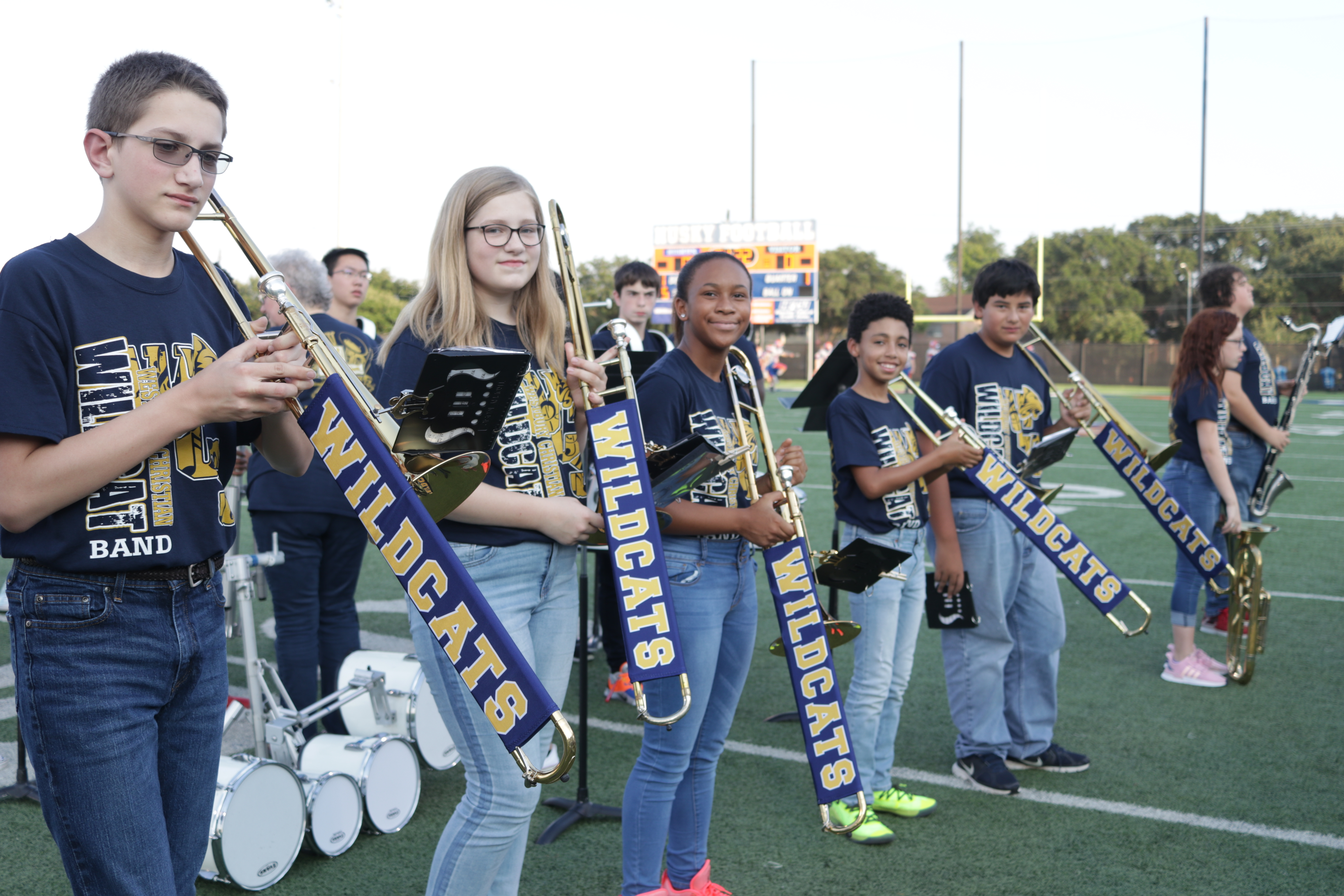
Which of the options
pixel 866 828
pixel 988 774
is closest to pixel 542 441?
pixel 866 828

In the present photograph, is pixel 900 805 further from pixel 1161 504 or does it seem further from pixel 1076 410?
pixel 1161 504

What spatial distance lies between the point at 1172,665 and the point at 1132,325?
63.2 meters

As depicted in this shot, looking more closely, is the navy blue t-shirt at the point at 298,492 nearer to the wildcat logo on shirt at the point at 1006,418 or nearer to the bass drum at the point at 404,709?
the bass drum at the point at 404,709

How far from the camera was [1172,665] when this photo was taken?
20.0ft

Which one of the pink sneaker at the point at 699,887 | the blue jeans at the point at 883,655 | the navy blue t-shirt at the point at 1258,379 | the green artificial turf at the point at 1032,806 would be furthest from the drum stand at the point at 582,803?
the navy blue t-shirt at the point at 1258,379

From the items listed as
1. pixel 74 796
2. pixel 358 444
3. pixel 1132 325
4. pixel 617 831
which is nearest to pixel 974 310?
pixel 617 831

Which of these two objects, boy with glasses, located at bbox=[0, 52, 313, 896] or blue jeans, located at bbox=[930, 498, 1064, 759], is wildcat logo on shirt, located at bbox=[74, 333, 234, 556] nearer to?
boy with glasses, located at bbox=[0, 52, 313, 896]

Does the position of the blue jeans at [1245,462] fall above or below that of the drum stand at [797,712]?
above

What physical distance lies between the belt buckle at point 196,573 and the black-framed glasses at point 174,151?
734mm

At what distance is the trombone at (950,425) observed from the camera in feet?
13.3

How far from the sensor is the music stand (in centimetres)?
415

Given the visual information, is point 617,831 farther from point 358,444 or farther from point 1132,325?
point 1132,325

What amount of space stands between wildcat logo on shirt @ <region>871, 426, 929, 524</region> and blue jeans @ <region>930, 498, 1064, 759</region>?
0.32 m

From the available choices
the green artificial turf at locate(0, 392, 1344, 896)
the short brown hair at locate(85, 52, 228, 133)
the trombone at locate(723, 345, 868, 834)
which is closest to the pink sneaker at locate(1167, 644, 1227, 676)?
the green artificial turf at locate(0, 392, 1344, 896)
